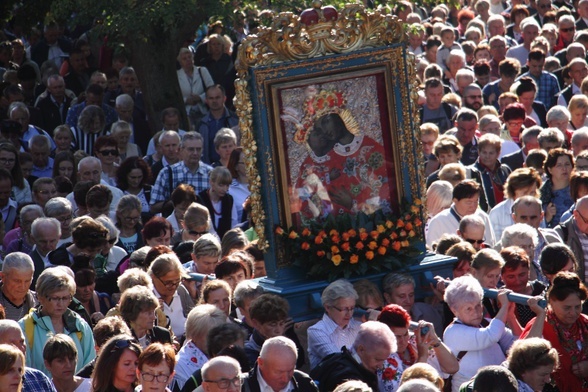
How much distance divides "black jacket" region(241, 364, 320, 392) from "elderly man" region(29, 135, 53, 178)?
8.89 meters

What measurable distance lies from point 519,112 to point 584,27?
22.4 feet

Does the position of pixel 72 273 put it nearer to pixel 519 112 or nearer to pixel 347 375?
pixel 347 375

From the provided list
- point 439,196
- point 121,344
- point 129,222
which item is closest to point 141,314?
point 121,344

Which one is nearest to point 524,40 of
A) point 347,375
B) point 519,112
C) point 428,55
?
point 428,55

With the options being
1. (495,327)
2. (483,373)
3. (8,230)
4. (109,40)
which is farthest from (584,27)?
(483,373)

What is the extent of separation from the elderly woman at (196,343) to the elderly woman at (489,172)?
5555 millimetres

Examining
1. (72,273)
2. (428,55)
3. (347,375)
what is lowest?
(347,375)

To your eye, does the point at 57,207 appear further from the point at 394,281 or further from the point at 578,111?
the point at 578,111

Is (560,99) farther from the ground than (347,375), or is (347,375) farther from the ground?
(560,99)

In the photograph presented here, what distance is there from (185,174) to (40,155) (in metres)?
2.34

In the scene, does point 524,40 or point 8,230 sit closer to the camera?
point 8,230

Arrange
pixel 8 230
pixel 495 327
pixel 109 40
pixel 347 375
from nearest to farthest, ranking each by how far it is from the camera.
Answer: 1. pixel 347 375
2. pixel 495 327
3. pixel 8 230
4. pixel 109 40

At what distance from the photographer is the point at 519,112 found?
18375 mm

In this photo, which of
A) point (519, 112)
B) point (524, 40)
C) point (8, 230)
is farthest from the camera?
point (524, 40)
